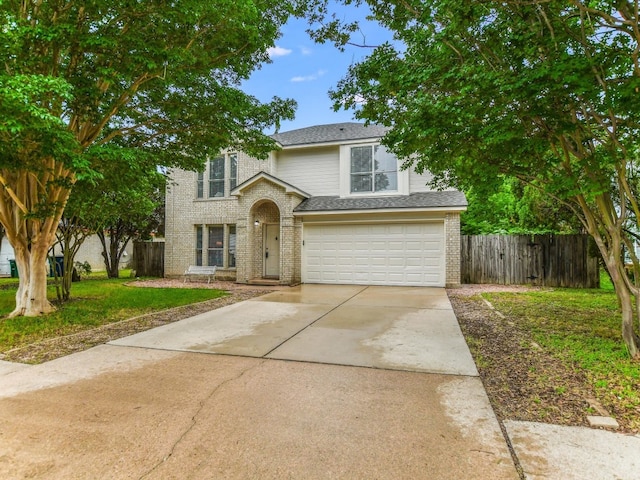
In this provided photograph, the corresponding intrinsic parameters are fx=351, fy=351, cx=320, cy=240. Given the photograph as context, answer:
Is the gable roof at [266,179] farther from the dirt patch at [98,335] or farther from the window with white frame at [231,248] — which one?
the dirt patch at [98,335]

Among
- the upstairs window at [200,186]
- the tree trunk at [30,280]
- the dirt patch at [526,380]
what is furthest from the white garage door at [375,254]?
the tree trunk at [30,280]

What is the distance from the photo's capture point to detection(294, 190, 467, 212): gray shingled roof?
12.1m

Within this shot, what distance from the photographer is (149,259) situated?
1658 cm

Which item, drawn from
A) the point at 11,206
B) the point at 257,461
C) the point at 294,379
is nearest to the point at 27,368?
the point at 294,379

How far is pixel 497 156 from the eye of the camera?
17.6 ft

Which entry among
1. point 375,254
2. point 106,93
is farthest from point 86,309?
point 375,254

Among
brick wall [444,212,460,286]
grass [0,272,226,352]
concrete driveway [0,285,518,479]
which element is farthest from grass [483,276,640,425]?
grass [0,272,226,352]

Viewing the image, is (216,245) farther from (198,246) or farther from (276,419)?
(276,419)

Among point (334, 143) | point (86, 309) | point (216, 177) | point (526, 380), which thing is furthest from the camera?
point (216, 177)

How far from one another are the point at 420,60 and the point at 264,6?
4325 millimetres

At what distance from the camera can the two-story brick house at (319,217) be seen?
40.8ft

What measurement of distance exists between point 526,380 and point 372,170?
1060 centimetres

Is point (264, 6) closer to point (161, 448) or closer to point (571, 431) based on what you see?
point (161, 448)

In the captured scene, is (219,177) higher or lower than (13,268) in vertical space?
higher
